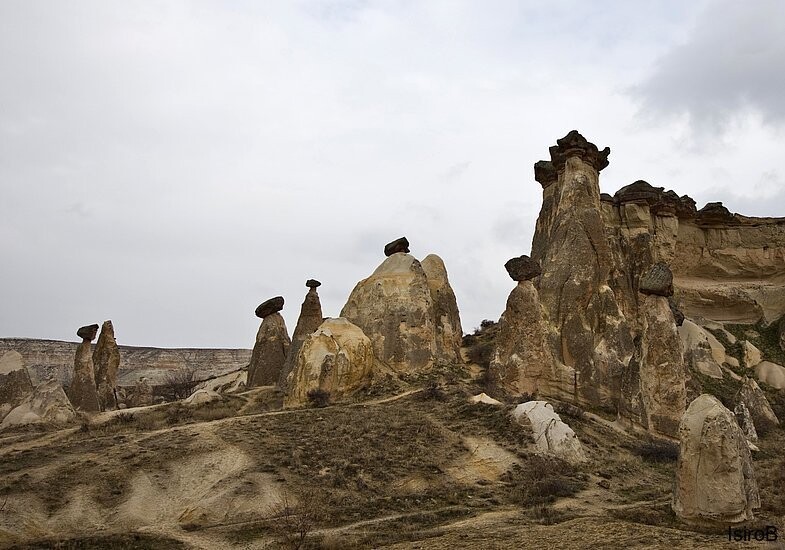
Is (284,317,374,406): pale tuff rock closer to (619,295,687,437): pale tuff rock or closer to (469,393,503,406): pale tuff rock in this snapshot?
(469,393,503,406): pale tuff rock

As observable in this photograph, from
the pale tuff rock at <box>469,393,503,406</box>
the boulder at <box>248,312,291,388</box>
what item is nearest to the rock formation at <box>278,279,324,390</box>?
→ the boulder at <box>248,312,291,388</box>

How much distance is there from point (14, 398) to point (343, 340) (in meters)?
12.7

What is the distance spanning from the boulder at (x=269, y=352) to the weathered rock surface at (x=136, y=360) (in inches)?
725

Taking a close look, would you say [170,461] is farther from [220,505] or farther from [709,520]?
[709,520]

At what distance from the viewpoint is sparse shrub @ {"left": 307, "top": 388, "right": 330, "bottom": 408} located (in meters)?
18.9

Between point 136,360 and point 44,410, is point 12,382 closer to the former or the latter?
point 44,410

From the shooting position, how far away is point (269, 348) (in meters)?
25.5

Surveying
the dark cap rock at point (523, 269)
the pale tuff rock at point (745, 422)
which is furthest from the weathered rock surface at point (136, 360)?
the pale tuff rock at point (745, 422)

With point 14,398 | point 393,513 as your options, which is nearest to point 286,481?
point 393,513

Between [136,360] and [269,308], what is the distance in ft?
93.2

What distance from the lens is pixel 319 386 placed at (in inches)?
756

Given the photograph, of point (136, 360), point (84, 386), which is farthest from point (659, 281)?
point (136, 360)

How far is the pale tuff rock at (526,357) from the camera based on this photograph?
20.7 meters

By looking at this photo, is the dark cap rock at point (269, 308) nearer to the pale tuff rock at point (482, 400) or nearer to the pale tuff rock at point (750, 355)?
the pale tuff rock at point (482, 400)
